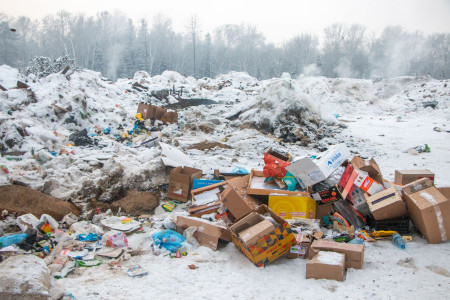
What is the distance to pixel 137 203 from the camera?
4.47 meters

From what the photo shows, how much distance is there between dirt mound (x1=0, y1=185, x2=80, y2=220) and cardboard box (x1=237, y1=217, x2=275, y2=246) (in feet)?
7.83

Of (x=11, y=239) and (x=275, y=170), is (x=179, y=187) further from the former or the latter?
(x=11, y=239)

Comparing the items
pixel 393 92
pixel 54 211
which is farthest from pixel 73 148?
pixel 393 92

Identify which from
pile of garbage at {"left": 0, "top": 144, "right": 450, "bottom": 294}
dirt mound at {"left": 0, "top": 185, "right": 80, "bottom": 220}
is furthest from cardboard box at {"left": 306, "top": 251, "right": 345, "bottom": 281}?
dirt mound at {"left": 0, "top": 185, "right": 80, "bottom": 220}

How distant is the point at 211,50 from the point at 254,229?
39864 mm

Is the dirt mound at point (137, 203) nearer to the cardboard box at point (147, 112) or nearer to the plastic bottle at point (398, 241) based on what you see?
the plastic bottle at point (398, 241)

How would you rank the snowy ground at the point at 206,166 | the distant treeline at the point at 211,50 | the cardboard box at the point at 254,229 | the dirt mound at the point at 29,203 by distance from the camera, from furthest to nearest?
the distant treeline at the point at 211,50
the dirt mound at the point at 29,203
the cardboard box at the point at 254,229
the snowy ground at the point at 206,166

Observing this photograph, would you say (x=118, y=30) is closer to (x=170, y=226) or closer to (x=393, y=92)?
(x=393, y=92)

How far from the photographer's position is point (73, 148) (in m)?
6.55

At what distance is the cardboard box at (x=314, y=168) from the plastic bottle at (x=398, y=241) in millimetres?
1033

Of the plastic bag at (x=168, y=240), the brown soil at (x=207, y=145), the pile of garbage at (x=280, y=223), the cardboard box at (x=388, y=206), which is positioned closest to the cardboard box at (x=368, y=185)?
the pile of garbage at (x=280, y=223)

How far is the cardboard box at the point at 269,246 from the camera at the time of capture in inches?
115

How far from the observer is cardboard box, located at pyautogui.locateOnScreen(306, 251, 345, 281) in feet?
8.57

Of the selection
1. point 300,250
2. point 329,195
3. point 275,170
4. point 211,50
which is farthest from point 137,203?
point 211,50
